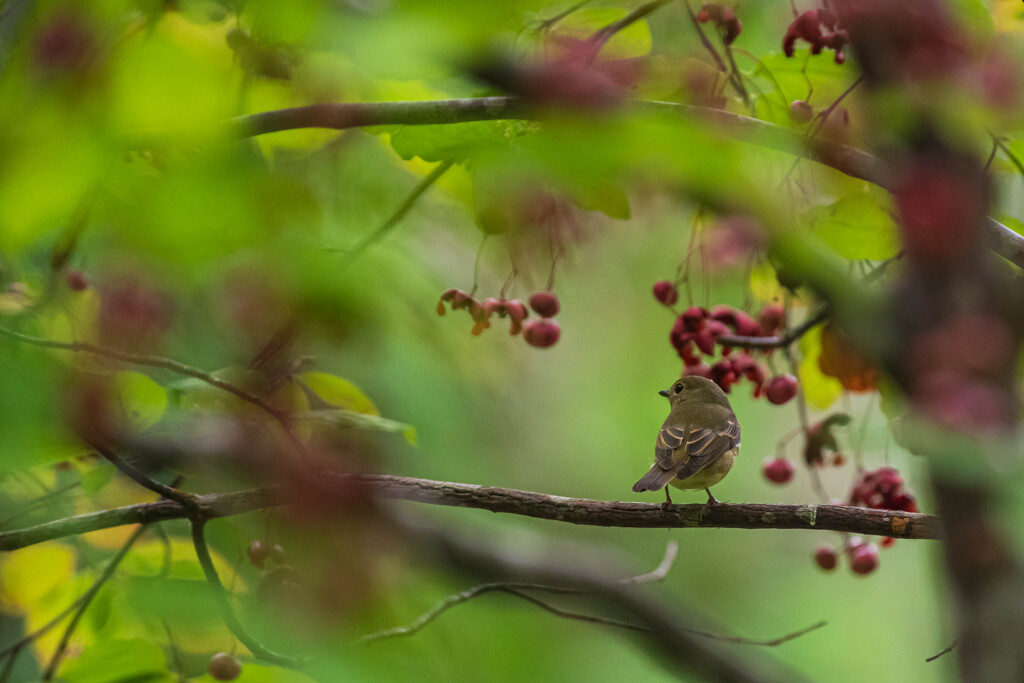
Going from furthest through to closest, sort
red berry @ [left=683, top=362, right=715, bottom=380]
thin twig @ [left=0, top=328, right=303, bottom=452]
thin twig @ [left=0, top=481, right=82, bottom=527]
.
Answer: red berry @ [left=683, top=362, right=715, bottom=380] < thin twig @ [left=0, top=481, right=82, bottom=527] < thin twig @ [left=0, top=328, right=303, bottom=452]

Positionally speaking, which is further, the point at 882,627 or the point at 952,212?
the point at 882,627

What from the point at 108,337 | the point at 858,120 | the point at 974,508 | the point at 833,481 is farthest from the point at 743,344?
the point at 833,481

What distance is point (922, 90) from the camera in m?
0.86

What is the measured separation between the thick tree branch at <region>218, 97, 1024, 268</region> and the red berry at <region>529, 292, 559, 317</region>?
460 mm

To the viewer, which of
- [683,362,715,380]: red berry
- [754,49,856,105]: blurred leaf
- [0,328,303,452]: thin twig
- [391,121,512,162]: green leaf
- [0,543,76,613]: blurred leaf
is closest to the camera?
[0,328,303,452]: thin twig

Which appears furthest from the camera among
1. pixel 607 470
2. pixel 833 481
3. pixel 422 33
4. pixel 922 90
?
pixel 833 481

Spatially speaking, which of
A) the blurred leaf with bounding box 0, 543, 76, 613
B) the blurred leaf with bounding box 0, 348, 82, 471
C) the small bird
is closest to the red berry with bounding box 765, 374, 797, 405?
the small bird

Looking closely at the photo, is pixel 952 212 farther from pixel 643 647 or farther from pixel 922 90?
pixel 643 647

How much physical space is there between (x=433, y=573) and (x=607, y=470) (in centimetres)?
228

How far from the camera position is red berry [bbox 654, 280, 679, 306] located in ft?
5.08

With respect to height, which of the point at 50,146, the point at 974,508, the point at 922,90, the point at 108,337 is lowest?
the point at 974,508

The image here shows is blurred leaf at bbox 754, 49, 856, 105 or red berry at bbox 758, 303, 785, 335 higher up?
blurred leaf at bbox 754, 49, 856, 105

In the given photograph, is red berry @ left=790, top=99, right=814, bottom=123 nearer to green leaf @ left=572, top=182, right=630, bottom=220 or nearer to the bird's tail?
green leaf @ left=572, top=182, right=630, bottom=220

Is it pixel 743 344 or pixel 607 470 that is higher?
pixel 743 344
